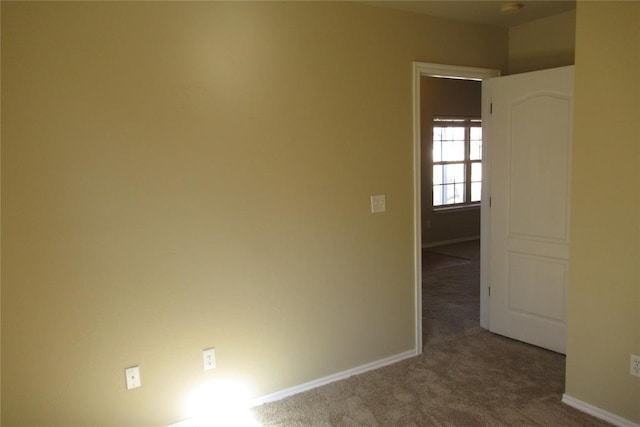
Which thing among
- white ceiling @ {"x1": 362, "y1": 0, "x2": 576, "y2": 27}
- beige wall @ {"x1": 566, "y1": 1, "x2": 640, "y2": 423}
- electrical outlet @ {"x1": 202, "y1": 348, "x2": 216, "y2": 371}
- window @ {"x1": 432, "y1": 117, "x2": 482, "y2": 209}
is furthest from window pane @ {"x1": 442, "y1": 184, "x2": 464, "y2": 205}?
electrical outlet @ {"x1": 202, "y1": 348, "x2": 216, "y2": 371}

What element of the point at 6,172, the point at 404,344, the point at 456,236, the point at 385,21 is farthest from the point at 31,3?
the point at 456,236

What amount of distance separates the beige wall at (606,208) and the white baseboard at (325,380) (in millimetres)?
1149

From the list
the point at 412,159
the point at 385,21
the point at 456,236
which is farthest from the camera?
the point at 456,236

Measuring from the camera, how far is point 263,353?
9.38 ft

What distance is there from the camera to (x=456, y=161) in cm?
790

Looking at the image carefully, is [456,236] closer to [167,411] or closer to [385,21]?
[385,21]

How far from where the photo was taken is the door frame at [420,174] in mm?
3326

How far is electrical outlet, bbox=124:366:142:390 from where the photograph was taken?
2.45 meters

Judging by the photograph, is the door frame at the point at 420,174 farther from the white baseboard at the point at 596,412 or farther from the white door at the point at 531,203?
the white baseboard at the point at 596,412

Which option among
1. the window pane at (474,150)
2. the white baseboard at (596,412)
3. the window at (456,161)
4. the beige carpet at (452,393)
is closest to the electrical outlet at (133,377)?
the beige carpet at (452,393)

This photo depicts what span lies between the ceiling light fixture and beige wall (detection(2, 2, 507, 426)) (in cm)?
39

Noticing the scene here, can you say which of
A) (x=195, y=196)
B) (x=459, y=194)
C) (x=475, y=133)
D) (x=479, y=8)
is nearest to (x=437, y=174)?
(x=459, y=194)

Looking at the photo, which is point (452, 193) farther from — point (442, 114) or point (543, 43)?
point (543, 43)

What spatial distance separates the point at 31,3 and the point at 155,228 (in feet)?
3.74
